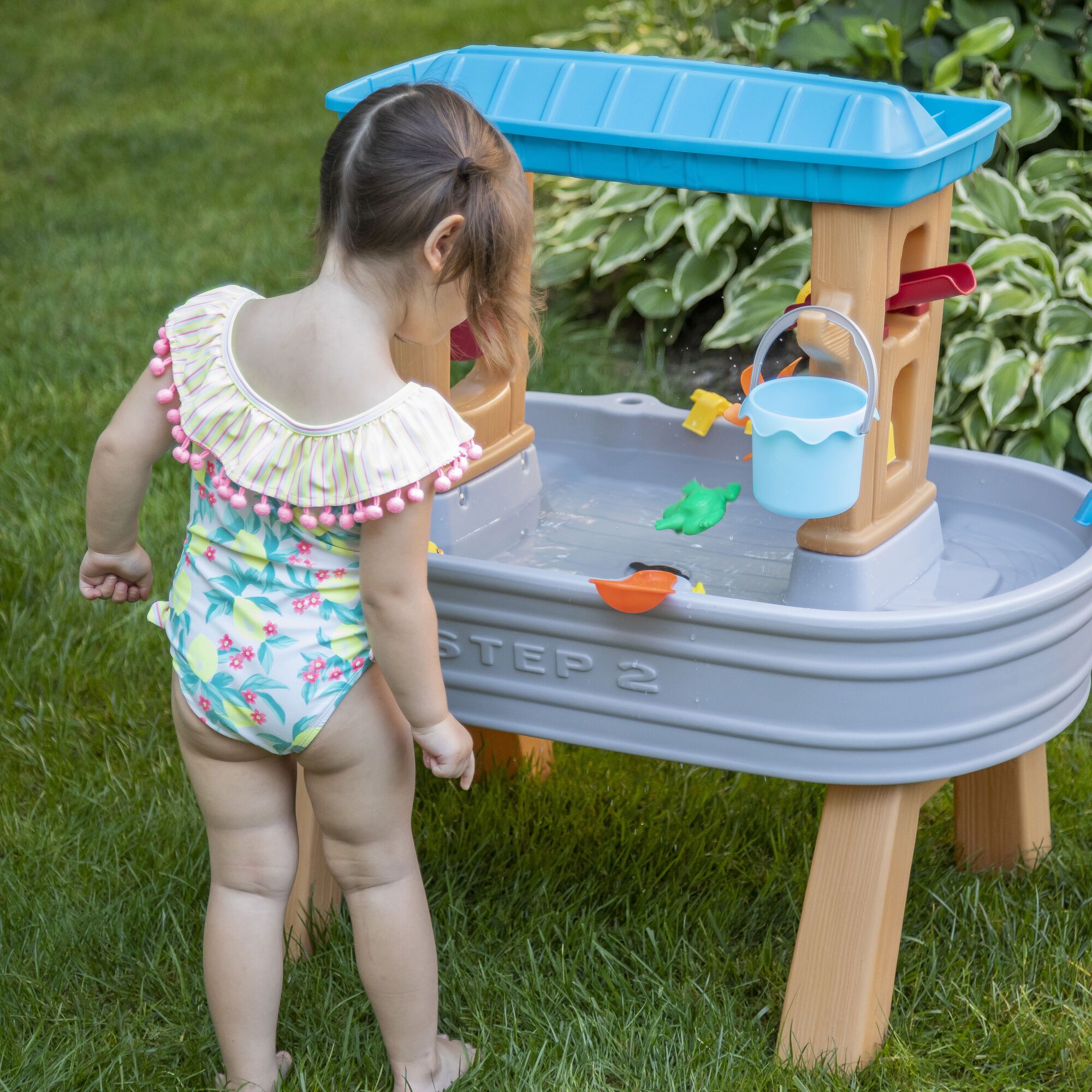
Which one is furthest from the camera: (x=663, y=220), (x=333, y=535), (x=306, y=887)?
(x=663, y=220)

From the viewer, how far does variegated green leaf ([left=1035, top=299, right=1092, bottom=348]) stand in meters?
2.80

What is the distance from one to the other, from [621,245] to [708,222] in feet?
0.96

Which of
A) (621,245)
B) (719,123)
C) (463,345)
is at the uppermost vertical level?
(719,123)

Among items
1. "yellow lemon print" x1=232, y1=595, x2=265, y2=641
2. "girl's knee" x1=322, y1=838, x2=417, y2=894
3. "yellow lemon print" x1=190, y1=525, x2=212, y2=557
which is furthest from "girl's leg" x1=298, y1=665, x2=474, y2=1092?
"yellow lemon print" x1=190, y1=525, x2=212, y2=557

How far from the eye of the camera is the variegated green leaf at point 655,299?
11.0 ft

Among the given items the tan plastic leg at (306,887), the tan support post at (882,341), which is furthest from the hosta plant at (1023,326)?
the tan plastic leg at (306,887)

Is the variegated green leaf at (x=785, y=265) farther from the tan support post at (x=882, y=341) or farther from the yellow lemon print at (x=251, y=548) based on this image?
the yellow lemon print at (x=251, y=548)

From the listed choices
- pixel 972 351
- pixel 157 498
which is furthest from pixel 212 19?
pixel 972 351

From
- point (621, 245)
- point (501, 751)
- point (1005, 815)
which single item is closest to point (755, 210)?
point (621, 245)

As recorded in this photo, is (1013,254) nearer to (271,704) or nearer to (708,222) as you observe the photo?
(708,222)

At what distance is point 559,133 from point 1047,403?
1.50 metres

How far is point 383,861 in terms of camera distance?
1511mm

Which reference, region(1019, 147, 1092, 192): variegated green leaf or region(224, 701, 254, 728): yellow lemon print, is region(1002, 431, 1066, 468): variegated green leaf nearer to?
region(1019, 147, 1092, 192): variegated green leaf

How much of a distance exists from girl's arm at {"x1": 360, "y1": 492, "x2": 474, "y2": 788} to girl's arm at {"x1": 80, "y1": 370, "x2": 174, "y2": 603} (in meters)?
0.27
